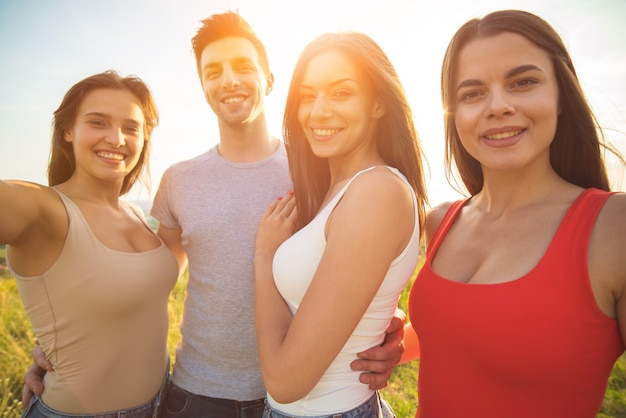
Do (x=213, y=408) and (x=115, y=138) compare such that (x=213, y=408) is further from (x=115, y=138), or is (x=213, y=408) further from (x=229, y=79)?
(x=229, y=79)

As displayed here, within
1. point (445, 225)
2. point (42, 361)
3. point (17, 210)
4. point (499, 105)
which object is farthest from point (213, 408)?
point (499, 105)

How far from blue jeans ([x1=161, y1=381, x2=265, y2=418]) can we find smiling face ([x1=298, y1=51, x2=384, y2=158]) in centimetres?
164

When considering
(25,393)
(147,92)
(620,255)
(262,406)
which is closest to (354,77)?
(620,255)

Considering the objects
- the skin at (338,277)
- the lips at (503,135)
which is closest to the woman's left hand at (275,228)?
the skin at (338,277)

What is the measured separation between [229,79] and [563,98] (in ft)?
6.81

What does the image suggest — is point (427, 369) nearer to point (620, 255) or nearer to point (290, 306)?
point (290, 306)

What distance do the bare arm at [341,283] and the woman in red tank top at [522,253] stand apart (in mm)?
484

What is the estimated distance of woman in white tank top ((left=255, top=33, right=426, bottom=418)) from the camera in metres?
1.48

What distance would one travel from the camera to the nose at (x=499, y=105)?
5.48ft

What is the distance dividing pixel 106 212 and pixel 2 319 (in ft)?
14.6

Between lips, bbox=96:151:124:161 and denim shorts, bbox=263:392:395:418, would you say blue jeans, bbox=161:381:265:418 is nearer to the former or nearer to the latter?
denim shorts, bbox=263:392:395:418

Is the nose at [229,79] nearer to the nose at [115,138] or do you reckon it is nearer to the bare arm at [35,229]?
the nose at [115,138]

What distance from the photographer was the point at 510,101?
169 centimetres

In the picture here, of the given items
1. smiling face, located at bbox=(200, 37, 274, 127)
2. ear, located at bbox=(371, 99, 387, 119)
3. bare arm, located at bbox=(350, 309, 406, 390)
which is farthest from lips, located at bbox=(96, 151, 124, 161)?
bare arm, located at bbox=(350, 309, 406, 390)
